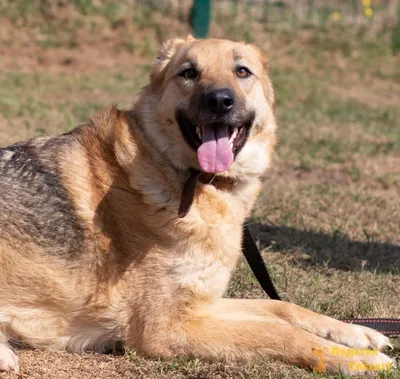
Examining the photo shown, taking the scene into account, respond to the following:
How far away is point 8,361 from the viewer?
3604 millimetres

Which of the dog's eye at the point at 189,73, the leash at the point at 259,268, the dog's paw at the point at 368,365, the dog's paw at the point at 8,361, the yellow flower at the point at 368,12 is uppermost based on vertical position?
the yellow flower at the point at 368,12

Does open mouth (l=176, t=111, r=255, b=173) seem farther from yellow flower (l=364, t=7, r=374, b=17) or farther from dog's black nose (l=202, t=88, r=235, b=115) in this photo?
yellow flower (l=364, t=7, r=374, b=17)

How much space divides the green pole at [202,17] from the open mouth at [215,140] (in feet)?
30.5

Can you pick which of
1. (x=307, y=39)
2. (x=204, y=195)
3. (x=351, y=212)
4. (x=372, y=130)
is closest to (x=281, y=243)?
(x=351, y=212)

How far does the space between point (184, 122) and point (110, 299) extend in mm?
1030

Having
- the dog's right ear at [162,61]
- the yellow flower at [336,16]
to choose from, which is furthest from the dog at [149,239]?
the yellow flower at [336,16]

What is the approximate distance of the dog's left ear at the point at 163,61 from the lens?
4.27 metres

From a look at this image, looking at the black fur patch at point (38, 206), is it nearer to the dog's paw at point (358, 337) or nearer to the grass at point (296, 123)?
the grass at point (296, 123)

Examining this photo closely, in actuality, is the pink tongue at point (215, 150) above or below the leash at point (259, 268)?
above

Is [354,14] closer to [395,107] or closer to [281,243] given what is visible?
[395,107]

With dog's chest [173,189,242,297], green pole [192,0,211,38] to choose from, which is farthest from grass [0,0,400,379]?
dog's chest [173,189,242,297]

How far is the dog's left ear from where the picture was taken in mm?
4273

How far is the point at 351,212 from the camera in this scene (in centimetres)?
648

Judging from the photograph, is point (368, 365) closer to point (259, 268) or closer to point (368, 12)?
point (259, 268)
